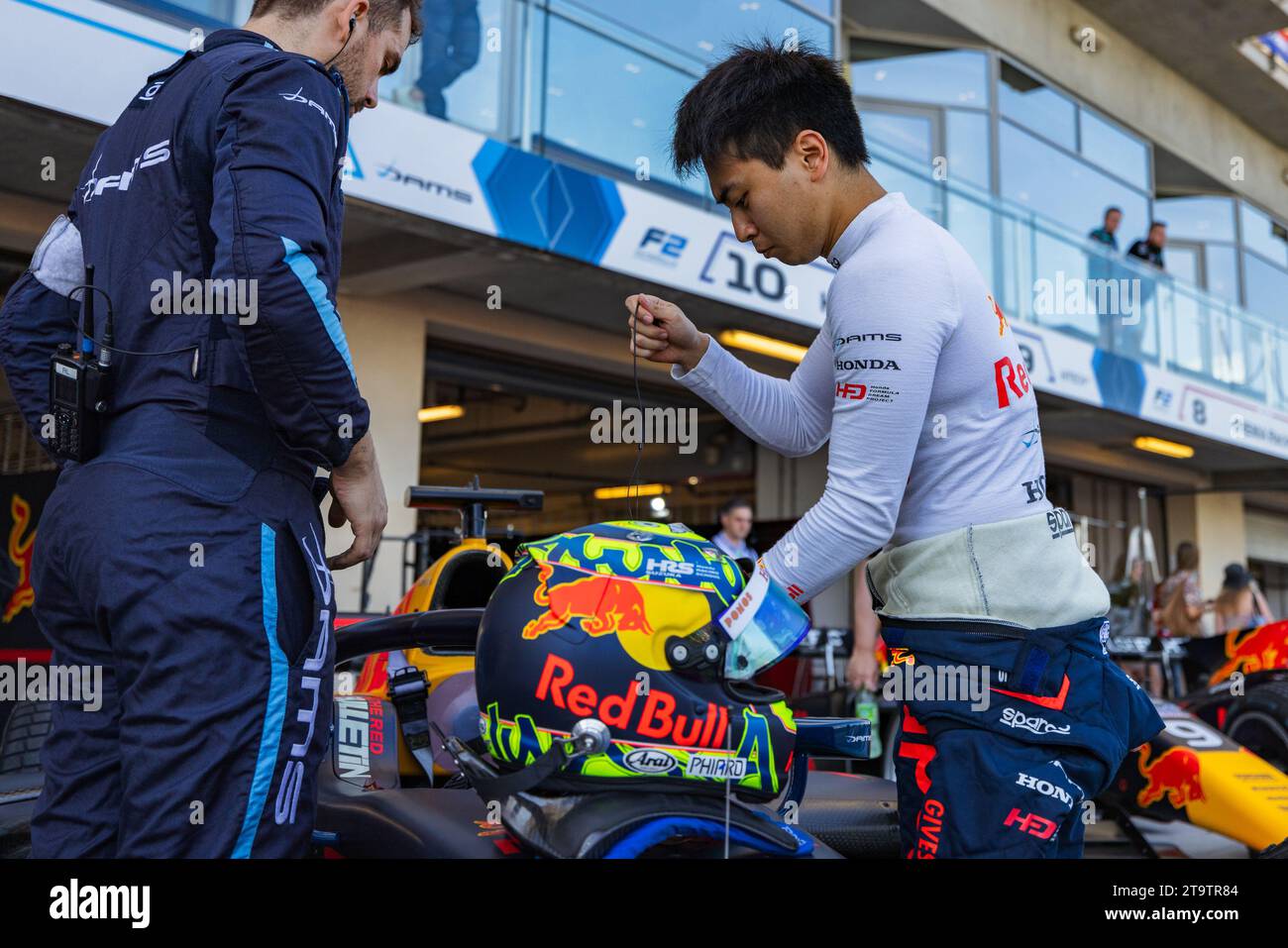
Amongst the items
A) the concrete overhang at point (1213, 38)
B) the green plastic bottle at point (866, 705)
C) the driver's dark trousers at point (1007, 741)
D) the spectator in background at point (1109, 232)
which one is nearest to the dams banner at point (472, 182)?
the green plastic bottle at point (866, 705)

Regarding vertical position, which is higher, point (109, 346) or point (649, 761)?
point (109, 346)

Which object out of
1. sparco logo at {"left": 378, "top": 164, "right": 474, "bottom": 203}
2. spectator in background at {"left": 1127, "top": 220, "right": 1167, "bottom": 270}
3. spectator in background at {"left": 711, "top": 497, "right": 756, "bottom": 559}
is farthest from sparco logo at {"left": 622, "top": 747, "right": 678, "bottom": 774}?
spectator in background at {"left": 1127, "top": 220, "right": 1167, "bottom": 270}

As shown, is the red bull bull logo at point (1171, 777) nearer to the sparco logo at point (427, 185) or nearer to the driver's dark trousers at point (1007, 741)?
the driver's dark trousers at point (1007, 741)

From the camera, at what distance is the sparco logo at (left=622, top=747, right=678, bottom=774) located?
1.33 m

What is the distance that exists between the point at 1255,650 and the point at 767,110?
14.1ft

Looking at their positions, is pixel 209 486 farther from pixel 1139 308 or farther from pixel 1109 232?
pixel 1109 232

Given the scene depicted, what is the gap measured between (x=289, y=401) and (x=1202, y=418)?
43.1 feet

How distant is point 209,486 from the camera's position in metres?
1.35

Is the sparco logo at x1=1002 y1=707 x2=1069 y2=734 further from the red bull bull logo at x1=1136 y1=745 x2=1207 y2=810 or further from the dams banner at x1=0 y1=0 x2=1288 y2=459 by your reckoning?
the dams banner at x1=0 y1=0 x2=1288 y2=459

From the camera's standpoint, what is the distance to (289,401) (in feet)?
4.43

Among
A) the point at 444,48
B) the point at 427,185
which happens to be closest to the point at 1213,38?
the point at 444,48

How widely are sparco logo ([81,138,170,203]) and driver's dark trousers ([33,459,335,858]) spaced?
0.38 m

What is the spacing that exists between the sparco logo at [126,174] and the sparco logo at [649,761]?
0.92 metres

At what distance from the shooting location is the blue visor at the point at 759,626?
4.32ft
